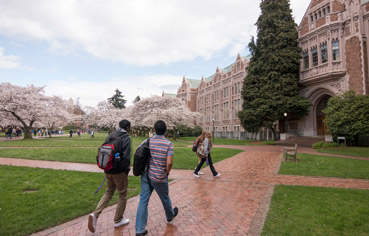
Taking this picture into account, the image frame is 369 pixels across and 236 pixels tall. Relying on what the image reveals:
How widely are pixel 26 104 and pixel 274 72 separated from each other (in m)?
30.5

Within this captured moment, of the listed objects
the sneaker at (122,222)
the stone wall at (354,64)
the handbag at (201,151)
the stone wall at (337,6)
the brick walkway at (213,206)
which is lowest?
the brick walkway at (213,206)

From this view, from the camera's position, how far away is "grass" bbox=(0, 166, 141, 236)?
409cm

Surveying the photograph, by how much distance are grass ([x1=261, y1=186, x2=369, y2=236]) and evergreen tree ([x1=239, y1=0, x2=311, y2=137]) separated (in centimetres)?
2005

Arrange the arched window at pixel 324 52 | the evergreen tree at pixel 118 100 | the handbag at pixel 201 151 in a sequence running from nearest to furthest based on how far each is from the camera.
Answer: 1. the handbag at pixel 201 151
2. the arched window at pixel 324 52
3. the evergreen tree at pixel 118 100

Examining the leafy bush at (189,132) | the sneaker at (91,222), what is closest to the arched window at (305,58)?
the leafy bush at (189,132)

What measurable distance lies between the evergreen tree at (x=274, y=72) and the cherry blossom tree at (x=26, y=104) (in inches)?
1039

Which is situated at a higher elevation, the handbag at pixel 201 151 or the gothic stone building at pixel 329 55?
the gothic stone building at pixel 329 55

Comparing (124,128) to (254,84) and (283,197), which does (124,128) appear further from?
(254,84)

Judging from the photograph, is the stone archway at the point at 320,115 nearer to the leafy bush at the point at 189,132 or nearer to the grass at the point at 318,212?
the grass at the point at 318,212

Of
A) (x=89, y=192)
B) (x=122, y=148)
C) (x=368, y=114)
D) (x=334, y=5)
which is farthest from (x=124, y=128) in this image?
(x=334, y=5)

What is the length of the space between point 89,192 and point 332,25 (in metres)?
28.5

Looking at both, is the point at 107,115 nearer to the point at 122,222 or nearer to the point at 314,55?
the point at 314,55

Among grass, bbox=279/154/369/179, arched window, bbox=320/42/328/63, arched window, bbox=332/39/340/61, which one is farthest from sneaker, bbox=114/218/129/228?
arched window, bbox=320/42/328/63

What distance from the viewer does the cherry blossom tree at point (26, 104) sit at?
26484 mm
